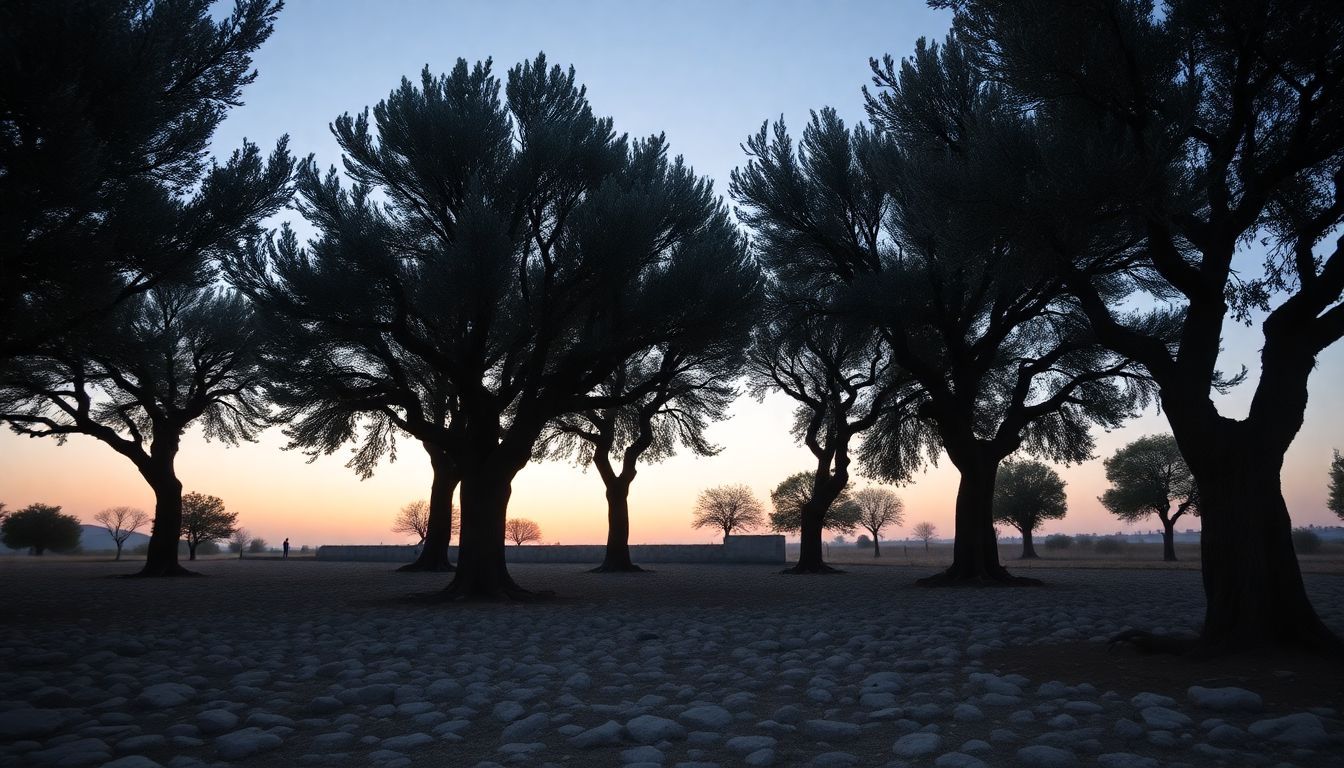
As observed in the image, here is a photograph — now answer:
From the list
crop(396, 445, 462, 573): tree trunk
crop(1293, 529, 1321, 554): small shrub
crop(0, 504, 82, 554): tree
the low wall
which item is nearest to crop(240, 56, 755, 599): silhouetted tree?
crop(396, 445, 462, 573): tree trunk

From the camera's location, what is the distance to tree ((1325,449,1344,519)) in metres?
47.5

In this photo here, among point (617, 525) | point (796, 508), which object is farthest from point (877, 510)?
point (617, 525)

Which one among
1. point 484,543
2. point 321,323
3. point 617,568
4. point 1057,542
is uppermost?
point 321,323

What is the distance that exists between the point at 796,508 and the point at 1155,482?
25.4m

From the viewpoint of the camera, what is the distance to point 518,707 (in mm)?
5527

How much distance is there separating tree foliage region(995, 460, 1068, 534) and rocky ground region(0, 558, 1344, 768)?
168ft

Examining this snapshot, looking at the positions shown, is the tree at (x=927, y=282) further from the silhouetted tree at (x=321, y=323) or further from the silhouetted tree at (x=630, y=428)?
the silhouetted tree at (x=321, y=323)

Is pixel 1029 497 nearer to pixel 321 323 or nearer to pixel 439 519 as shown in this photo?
pixel 439 519

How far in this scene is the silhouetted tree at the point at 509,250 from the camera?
595 inches

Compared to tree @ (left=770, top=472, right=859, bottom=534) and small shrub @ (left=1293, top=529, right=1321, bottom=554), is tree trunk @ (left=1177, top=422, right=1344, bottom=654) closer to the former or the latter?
tree @ (left=770, top=472, right=859, bottom=534)

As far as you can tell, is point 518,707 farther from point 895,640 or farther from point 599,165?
point 599,165

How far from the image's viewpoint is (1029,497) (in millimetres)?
58875

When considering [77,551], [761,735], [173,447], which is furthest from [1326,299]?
[77,551]

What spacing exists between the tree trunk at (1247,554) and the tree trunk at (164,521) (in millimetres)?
28177
